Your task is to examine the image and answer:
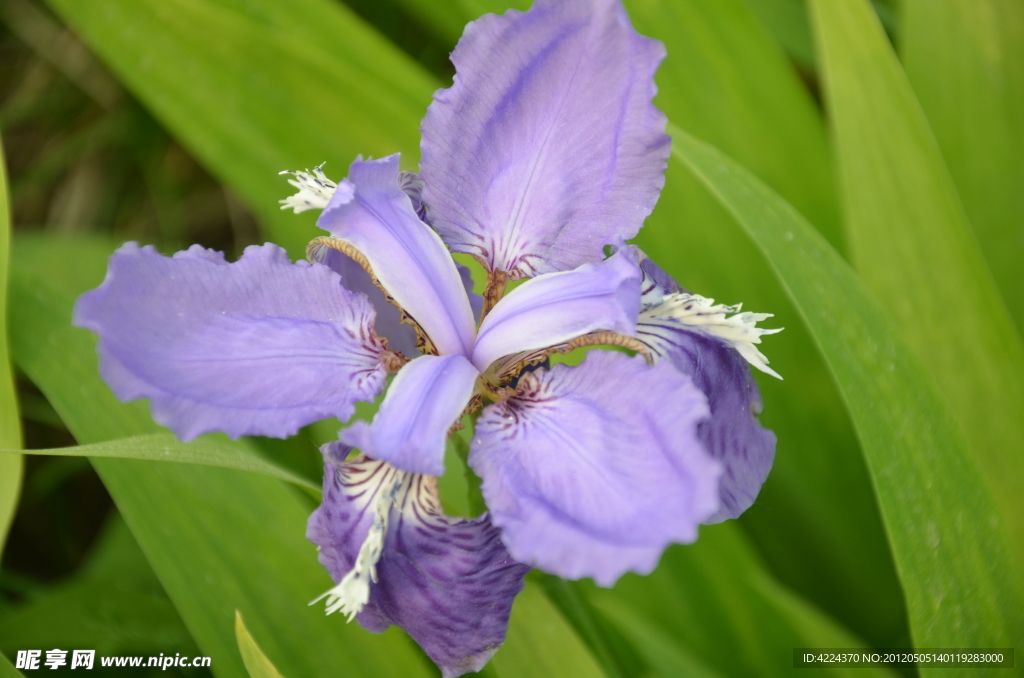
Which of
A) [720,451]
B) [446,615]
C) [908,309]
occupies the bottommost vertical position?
[446,615]

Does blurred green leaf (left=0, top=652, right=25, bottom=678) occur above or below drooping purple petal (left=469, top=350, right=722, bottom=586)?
below

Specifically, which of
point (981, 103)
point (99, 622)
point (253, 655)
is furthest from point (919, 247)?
point (99, 622)

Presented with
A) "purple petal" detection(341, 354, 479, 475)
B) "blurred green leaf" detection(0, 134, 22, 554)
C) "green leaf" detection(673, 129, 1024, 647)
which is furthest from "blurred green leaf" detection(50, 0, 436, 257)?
"purple petal" detection(341, 354, 479, 475)

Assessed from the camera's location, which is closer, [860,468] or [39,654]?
[39,654]

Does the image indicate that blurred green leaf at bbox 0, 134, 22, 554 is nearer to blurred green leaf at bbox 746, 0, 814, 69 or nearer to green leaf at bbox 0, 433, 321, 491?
green leaf at bbox 0, 433, 321, 491

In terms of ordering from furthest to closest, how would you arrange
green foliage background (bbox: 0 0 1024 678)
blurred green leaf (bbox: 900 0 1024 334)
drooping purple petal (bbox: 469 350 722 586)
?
blurred green leaf (bbox: 900 0 1024 334), green foliage background (bbox: 0 0 1024 678), drooping purple petal (bbox: 469 350 722 586)

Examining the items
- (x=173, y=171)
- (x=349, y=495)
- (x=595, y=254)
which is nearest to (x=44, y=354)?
(x=349, y=495)

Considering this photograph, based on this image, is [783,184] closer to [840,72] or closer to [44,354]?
[840,72]
